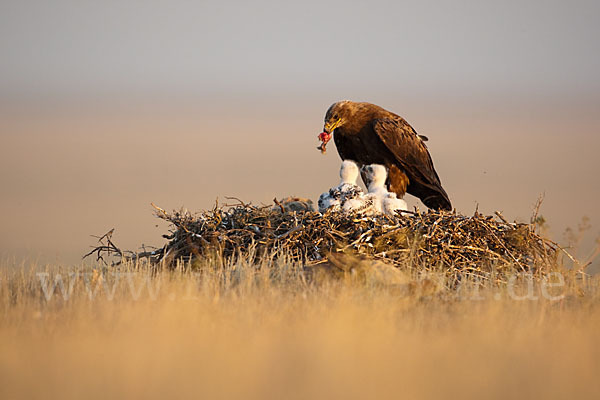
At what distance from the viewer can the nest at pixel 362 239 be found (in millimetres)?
9070

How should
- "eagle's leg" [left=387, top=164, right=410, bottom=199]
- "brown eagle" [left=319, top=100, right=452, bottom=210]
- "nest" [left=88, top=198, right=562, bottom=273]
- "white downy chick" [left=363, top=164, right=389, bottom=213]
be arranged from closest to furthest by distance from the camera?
"nest" [left=88, top=198, right=562, bottom=273] → "white downy chick" [left=363, top=164, right=389, bottom=213] → "brown eagle" [left=319, top=100, right=452, bottom=210] → "eagle's leg" [left=387, top=164, right=410, bottom=199]

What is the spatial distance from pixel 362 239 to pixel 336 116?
2629 millimetres

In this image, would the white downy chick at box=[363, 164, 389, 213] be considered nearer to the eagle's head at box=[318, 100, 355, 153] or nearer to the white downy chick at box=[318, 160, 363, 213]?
the white downy chick at box=[318, 160, 363, 213]

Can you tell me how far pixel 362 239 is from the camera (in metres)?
9.12

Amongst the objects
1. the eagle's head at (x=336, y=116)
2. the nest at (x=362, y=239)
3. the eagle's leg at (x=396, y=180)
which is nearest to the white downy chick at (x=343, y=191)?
the nest at (x=362, y=239)

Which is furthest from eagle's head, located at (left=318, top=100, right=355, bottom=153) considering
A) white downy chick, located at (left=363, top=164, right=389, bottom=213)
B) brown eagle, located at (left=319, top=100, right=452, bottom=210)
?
white downy chick, located at (left=363, top=164, right=389, bottom=213)

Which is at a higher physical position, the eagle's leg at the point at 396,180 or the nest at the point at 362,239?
the eagle's leg at the point at 396,180

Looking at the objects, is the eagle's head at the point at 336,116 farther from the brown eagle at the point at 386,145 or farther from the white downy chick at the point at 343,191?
the white downy chick at the point at 343,191

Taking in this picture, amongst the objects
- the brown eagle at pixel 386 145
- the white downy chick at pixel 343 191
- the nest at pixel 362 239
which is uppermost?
the brown eagle at pixel 386 145

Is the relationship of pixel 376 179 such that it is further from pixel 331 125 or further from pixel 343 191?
pixel 331 125

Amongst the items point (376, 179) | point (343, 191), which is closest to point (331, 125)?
point (376, 179)

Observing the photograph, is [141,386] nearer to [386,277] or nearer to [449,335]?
[449,335]

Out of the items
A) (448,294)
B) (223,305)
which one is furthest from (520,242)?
(223,305)

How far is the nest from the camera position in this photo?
29.8 ft
